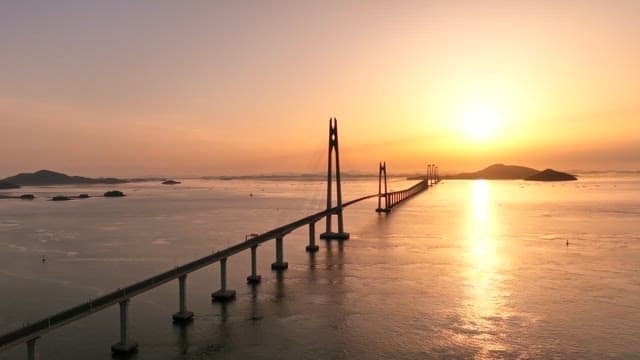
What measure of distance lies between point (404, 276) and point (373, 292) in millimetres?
6207

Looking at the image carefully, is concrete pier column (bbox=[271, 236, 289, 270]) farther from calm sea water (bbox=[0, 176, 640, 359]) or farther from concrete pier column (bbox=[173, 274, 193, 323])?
concrete pier column (bbox=[173, 274, 193, 323])

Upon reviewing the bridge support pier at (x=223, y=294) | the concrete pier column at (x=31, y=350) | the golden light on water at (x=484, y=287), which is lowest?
the golden light on water at (x=484, y=287)

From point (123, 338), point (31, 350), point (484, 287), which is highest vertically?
point (31, 350)

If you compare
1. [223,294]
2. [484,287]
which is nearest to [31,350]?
[223,294]

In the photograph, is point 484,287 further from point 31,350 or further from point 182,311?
point 31,350

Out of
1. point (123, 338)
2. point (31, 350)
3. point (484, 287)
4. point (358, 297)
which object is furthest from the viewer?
point (484, 287)

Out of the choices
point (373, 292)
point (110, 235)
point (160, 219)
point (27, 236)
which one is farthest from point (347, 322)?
point (160, 219)

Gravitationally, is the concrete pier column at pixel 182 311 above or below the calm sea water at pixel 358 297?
above

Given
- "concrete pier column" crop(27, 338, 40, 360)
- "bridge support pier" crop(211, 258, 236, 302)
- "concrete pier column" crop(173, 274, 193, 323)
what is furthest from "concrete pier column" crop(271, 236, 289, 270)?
"concrete pier column" crop(27, 338, 40, 360)

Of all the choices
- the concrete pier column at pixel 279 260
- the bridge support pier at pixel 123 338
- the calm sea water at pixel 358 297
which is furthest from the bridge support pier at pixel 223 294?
the concrete pier column at pixel 279 260

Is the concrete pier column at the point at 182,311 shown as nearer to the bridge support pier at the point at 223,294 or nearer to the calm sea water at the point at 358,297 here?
the calm sea water at the point at 358,297

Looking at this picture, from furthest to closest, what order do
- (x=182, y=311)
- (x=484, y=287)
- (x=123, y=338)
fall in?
(x=484, y=287), (x=182, y=311), (x=123, y=338)

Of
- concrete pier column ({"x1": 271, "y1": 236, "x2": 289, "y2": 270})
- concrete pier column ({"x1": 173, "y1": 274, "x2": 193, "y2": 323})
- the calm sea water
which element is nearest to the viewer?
the calm sea water

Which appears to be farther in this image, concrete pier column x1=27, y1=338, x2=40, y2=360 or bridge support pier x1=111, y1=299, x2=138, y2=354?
bridge support pier x1=111, y1=299, x2=138, y2=354
